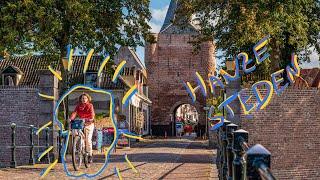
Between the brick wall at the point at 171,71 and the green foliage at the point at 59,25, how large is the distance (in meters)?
30.9

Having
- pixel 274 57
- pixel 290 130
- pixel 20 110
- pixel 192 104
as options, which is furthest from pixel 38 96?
pixel 192 104

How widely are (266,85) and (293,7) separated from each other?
11.6 ft

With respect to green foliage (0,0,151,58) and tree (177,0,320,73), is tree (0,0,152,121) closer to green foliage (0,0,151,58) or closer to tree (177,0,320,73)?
green foliage (0,0,151,58)

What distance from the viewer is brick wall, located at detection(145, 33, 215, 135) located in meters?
50.6

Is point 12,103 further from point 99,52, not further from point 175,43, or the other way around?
point 175,43

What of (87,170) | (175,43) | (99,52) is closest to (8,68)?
(99,52)

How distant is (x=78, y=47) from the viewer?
1900 centimetres

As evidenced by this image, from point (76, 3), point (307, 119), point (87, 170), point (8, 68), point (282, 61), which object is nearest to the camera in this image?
point (87, 170)

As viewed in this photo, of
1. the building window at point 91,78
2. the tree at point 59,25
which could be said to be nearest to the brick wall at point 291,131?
the tree at point 59,25

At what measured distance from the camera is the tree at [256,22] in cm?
1947

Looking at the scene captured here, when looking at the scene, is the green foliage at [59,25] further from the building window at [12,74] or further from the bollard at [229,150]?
the building window at [12,74]

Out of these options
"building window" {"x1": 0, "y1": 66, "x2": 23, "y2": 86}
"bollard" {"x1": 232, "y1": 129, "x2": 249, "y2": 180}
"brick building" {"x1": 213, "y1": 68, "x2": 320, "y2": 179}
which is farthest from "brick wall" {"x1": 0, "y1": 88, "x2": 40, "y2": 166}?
"building window" {"x1": 0, "y1": 66, "x2": 23, "y2": 86}

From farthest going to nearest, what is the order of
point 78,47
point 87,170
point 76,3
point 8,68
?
point 8,68 → point 78,47 → point 76,3 → point 87,170

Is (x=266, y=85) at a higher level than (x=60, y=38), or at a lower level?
lower
